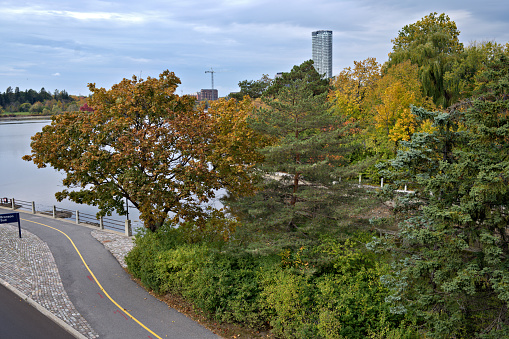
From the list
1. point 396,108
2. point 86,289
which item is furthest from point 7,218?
point 396,108

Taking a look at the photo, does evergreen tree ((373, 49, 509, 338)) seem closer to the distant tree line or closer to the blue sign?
the blue sign

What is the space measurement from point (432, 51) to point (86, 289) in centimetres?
3585

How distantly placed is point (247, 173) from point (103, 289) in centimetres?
740

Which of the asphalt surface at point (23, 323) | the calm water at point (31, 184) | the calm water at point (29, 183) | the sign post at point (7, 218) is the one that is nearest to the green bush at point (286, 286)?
the asphalt surface at point (23, 323)

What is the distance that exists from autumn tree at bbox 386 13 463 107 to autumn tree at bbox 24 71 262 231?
23.3m

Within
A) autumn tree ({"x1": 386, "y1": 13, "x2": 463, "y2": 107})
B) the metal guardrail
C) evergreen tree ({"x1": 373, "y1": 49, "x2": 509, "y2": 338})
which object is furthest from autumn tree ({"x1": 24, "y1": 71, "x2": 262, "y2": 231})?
autumn tree ({"x1": 386, "y1": 13, "x2": 463, "y2": 107})

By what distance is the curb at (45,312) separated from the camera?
12.0 m

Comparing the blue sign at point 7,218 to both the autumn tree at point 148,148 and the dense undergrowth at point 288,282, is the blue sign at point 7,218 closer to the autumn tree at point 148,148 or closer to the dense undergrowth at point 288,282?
the autumn tree at point 148,148

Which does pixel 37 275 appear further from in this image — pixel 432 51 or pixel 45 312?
pixel 432 51

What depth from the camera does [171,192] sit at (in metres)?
15.7

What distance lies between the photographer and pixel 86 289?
50.1ft

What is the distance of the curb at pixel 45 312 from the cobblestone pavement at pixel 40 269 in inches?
6.3

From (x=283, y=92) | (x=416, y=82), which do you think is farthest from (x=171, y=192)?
(x=416, y=82)

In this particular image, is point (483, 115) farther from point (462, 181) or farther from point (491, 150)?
point (462, 181)
